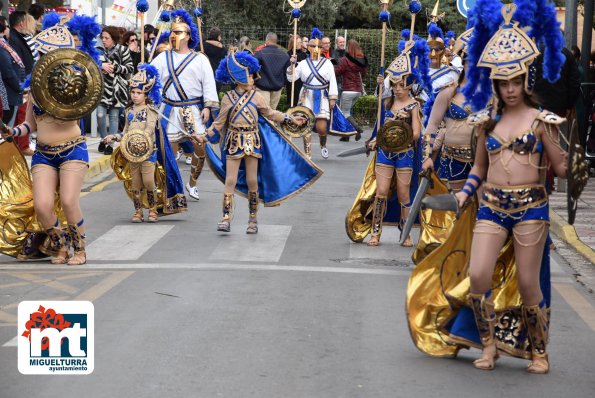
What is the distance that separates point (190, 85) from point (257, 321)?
698 centimetres

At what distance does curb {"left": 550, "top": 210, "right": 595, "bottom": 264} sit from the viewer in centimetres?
1164

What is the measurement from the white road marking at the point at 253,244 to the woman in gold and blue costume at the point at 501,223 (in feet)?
12.0

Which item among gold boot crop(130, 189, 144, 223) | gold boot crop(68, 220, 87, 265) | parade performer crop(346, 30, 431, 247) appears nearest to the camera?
gold boot crop(68, 220, 87, 265)

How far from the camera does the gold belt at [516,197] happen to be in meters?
6.86

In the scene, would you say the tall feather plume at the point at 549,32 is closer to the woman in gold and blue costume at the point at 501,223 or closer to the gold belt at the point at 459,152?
the woman in gold and blue costume at the point at 501,223

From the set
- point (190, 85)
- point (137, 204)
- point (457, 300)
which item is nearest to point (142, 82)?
point (137, 204)

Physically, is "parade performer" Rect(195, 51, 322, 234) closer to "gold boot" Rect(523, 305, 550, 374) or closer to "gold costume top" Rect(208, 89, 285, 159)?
"gold costume top" Rect(208, 89, 285, 159)

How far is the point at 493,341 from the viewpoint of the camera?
7090 mm

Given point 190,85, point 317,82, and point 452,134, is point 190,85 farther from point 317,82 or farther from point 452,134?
point 317,82

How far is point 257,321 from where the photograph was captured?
815 centimetres

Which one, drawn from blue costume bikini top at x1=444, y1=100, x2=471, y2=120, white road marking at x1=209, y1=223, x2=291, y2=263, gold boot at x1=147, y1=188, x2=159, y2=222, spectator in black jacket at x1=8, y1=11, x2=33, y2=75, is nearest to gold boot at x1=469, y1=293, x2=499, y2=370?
blue costume bikini top at x1=444, y1=100, x2=471, y2=120

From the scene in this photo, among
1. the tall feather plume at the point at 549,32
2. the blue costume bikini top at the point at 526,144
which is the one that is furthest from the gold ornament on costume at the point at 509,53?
the blue costume bikini top at the point at 526,144

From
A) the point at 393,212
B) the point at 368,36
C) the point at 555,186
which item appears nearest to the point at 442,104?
the point at 393,212

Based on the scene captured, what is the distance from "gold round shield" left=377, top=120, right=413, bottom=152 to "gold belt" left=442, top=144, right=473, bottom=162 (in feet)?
5.48
